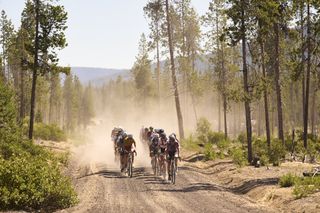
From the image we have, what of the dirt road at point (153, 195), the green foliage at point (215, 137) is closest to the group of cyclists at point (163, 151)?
the dirt road at point (153, 195)

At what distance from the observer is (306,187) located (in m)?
15.8

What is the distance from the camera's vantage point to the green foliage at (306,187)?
50.7 feet

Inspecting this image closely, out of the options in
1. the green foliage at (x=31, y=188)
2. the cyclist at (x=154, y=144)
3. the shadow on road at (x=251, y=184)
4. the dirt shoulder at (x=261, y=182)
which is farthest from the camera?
the cyclist at (x=154, y=144)

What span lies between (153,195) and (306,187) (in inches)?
217

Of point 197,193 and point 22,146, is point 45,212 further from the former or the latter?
point 22,146

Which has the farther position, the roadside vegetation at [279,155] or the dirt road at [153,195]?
the roadside vegetation at [279,155]

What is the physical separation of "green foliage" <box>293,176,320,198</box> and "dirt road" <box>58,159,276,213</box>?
54.2 inches

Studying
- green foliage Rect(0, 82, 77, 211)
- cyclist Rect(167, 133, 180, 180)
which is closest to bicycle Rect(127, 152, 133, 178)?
cyclist Rect(167, 133, 180, 180)

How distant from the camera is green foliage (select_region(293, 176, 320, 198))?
15445 mm

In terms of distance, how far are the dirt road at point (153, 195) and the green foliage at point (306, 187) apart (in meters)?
1.38

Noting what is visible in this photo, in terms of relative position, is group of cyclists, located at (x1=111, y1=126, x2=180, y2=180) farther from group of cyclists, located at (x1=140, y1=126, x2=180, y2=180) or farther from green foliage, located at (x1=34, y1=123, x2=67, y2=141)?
green foliage, located at (x1=34, y1=123, x2=67, y2=141)

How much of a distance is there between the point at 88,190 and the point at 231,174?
26.6 ft

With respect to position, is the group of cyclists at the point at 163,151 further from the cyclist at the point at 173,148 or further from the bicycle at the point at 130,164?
the bicycle at the point at 130,164

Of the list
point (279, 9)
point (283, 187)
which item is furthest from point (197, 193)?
point (279, 9)
